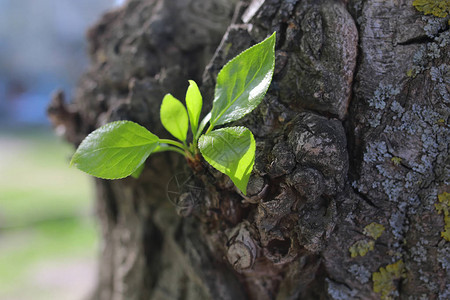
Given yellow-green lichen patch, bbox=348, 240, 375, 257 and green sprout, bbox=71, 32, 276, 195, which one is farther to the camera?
yellow-green lichen patch, bbox=348, 240, 375, 257

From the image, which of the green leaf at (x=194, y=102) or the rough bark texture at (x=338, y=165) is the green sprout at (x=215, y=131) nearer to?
the green leaf at (x=194, y=102)

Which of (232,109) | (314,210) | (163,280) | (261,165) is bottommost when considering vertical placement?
(163,280)

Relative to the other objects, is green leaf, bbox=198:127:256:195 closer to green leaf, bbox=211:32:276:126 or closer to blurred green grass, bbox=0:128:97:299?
green leaf, bbox=211:32:276:126

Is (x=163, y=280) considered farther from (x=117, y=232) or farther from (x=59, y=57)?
(x=59, y=57)

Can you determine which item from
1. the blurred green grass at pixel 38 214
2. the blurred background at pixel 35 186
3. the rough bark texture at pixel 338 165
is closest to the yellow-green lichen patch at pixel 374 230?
the rough bark texture at pixel 338 165

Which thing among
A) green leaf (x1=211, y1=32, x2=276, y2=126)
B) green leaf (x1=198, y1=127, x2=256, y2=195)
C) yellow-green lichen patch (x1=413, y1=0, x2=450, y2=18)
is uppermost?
green leaf (x1=211, y1=32, x2=276, y2=126)

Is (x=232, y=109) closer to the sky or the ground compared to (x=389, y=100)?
closer to the sky

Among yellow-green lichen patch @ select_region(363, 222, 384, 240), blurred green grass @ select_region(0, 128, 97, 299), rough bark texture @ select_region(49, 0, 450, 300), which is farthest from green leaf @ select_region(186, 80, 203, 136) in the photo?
blurred green grass @ select_region(0, 128, 97, 299)

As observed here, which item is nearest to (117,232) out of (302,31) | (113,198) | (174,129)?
(113,198)
